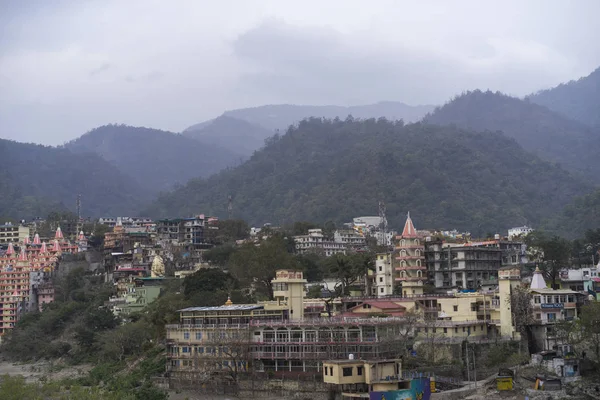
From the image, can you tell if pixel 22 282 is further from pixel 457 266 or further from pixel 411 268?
pixel 457 266

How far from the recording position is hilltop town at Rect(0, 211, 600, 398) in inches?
1795

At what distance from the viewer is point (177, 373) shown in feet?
170

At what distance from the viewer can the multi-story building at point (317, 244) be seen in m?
89.9

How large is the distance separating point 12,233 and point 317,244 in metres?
40.4

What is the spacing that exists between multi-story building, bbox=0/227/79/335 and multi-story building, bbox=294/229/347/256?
996 inches

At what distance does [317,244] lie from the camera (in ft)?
302

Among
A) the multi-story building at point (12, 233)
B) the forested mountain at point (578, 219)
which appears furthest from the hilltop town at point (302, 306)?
→ the forested mountain at point (578, 219)

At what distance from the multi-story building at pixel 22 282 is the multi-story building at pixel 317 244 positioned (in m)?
25.3

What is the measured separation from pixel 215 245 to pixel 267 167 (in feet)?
247

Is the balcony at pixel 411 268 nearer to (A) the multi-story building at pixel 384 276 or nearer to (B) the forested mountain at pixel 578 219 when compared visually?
(A) the multi-story building at pixel 384 276

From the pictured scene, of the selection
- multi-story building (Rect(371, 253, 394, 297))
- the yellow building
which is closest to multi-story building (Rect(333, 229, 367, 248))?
multi-story building (Rect(371, 253, 394, 297))

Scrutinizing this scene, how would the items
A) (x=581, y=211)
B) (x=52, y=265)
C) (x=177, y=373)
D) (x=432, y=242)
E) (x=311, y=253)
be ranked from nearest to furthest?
1. (x=177, y=373)
2. (x=432, y=242)
3. (x=311, y=253)
4. (x=52, y=265)
5. (x=581, y=211)

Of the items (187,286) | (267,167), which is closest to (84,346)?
(187,286)

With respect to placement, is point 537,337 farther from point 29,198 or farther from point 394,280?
point 29,198
